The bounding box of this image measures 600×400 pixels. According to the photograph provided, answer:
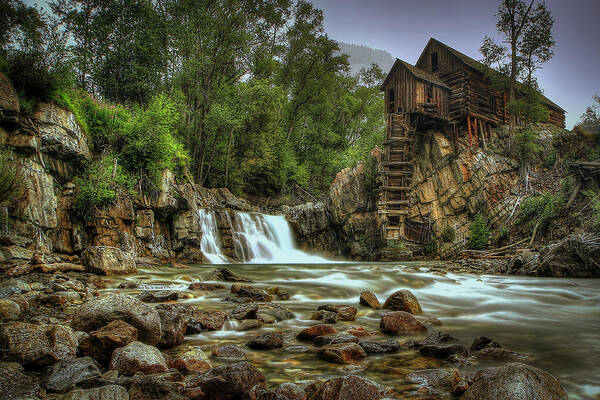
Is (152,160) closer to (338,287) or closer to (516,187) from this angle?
(338,287)

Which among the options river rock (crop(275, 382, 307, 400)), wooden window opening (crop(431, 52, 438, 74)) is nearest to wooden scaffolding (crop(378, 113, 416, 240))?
wooden window opening (crop(431, 52, 438, 74))

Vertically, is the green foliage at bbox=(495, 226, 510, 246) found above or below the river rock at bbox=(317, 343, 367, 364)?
above

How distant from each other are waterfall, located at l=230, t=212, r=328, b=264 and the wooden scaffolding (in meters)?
5.58

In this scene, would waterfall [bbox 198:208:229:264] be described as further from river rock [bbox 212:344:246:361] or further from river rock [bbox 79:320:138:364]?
river rock [bbox 79:320:138:364]

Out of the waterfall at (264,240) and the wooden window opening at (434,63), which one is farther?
the wooden window opening at (434,63)

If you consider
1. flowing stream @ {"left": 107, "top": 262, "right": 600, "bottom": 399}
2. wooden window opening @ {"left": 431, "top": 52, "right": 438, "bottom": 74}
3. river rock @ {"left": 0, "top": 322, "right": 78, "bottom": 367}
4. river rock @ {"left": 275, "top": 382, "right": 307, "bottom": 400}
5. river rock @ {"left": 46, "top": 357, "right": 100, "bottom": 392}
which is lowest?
flowing stream @ {"left": 107, "top": 262, "right": 600, "bottom": 399}

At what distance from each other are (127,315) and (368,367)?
307 cm

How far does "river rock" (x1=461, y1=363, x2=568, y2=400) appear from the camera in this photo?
267 centimetres

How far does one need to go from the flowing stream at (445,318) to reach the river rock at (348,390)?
1.63 ft

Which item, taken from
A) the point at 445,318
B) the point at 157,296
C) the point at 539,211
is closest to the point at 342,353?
the point at 445,318

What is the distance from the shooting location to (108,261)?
9.93 metres

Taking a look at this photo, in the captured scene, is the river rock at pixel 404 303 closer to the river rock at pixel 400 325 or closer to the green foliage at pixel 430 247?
the river rock at pixel 400 325

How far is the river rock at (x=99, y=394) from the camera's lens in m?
2.29

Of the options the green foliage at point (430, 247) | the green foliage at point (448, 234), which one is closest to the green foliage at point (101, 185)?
the green foliage at point (430, 247)
